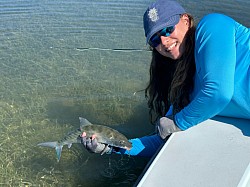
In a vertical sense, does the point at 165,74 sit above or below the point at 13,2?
above

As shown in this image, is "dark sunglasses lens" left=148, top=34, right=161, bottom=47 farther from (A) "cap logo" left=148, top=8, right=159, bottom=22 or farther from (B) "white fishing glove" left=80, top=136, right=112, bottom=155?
(B) "white fishing glove" left=80, top=136, right=112, bottom=155

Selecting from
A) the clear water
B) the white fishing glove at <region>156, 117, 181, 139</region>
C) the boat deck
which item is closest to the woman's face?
the white fishing glove at <region>156, 117, 181, 139</region>

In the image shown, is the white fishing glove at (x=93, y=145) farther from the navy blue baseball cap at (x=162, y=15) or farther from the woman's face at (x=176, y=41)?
the navy blue baseball cap at (x=162, y=15)

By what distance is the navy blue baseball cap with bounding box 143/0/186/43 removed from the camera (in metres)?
2.27

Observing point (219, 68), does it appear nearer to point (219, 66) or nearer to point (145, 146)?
point (219, 66)

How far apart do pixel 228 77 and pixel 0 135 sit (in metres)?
2.84

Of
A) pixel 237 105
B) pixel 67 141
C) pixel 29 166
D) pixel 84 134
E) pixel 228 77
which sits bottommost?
pixel 29 166

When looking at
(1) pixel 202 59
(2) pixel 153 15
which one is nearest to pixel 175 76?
(1) pixel 202 59

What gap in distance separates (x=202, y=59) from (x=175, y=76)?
431 millimetres

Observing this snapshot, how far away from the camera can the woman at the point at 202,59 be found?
7.24 ft

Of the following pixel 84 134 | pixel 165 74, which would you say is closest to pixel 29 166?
pixel 84 134

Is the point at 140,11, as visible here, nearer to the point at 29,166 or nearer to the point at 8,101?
the point at 8,101

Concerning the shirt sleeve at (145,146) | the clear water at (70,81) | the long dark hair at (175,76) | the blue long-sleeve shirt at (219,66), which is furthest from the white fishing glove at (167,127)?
the clear water at (70,81)

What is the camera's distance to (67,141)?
342cm
